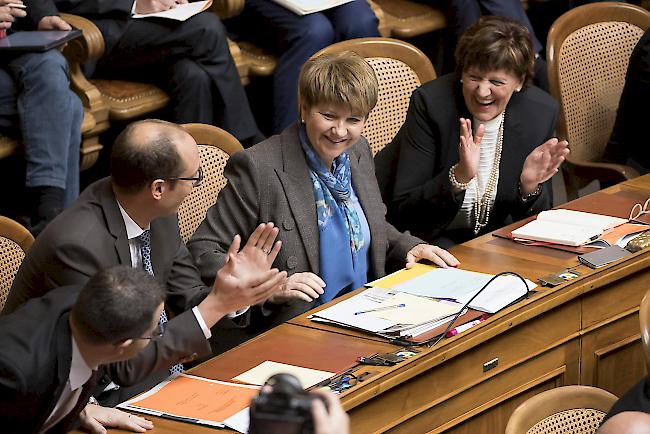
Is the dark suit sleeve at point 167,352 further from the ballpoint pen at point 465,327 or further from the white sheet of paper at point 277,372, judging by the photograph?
the ballpoint pen at point 465,327

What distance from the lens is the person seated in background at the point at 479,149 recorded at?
13.1ft

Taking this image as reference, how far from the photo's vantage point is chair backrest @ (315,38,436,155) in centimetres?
457

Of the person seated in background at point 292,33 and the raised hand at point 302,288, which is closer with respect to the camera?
the raised hand at point 302,288

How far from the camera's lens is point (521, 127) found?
4.17 m

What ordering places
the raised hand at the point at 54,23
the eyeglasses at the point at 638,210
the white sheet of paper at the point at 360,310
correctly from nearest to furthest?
the white sheet of paper at the point at 360,310, the eyeglasses at the point at 638,210, the raised hand at the point at 54,23

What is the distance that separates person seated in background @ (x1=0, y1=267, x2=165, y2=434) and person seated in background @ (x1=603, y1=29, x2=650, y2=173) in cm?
274

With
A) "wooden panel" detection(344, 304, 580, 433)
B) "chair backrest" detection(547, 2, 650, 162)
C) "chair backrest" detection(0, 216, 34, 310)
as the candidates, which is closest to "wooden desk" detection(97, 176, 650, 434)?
"wooden panel" detection(344, 304, 580, 433)

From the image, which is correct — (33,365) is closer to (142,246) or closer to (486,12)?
(142,246)

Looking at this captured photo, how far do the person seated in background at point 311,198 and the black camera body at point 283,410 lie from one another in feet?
6.39

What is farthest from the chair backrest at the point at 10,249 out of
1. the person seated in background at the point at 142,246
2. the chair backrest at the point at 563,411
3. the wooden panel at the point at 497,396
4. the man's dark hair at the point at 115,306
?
the chair backrest at the point at 563,411

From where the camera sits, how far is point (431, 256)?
3639mm

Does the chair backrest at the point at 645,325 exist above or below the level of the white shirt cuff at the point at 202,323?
above

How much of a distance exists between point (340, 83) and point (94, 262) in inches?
34.5

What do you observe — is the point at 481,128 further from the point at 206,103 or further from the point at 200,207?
the point at 206,103
